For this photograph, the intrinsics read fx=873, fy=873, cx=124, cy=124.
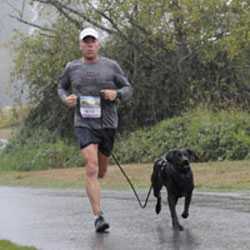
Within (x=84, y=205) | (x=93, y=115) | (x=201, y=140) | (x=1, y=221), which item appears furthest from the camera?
(x=201, y=140)

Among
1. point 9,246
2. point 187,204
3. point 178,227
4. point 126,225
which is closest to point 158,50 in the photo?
point 126,225

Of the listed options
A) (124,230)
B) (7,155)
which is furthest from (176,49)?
(124,230)

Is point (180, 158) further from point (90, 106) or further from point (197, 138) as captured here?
point (197, 138)

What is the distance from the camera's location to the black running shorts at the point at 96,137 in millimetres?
9227

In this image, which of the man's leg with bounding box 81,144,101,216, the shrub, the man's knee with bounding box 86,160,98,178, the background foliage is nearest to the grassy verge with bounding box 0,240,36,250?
the man's leg with bounding box 81,144,101,216

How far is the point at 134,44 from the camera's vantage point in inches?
1038

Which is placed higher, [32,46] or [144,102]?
[32,46]

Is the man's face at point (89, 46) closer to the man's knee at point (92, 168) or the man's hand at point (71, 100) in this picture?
the man's hand at point (71, 100)

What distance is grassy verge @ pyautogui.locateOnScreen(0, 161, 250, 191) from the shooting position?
14852 mm

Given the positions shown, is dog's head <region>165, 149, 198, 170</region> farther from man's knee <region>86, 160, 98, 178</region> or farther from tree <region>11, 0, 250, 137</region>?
tree <region>11, 0, 250, 137</region>

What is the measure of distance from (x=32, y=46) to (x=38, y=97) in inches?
113

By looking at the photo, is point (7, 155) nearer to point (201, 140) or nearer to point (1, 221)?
point (201, 140)

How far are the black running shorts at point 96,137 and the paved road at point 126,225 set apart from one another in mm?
950

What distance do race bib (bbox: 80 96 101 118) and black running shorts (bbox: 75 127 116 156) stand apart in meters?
0.17
